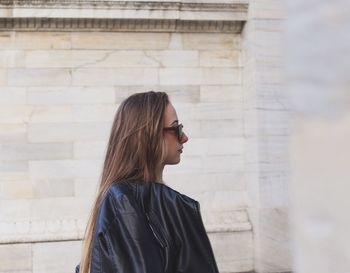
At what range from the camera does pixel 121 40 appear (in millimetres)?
6934

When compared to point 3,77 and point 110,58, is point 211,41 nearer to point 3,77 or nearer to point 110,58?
point 110,58

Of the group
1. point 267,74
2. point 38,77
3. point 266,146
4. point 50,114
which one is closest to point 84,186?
point 50,114

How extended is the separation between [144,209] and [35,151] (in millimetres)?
4845

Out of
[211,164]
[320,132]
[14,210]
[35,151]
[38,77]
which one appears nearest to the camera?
[320,132]

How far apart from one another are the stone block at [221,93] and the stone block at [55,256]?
7.53 ft

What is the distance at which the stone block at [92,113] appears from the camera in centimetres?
677

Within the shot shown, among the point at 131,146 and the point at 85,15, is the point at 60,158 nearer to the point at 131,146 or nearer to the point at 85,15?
the point at 85,15

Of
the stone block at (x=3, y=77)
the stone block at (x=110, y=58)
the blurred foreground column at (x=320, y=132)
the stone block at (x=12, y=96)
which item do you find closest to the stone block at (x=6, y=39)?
the stone block at (x=110, y=58)

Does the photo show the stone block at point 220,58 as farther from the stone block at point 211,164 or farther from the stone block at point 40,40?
the stone block at point 40,40

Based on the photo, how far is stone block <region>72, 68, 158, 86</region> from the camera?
22.3ft

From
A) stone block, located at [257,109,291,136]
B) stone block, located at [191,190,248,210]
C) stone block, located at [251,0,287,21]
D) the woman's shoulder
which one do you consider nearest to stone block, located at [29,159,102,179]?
stone block, located at [191,190,248,210]

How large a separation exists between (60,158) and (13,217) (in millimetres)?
846

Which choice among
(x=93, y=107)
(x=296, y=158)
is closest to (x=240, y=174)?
(x=93, y=107)

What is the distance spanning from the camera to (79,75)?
680cm
